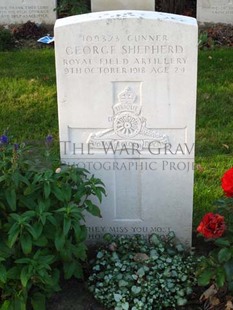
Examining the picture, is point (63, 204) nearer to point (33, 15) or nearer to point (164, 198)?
point (164, 198)

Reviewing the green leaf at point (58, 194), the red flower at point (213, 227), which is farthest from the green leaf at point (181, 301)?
the green leaf at point (58, 194)

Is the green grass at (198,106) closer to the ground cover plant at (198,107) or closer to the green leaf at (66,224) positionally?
the ground cover plant at (198,107)

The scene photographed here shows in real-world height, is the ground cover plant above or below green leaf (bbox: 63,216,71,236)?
above

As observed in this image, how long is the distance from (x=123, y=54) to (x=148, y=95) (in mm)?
277

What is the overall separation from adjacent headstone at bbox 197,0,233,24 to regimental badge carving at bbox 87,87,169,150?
218 inches

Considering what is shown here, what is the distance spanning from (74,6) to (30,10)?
68 centimetres

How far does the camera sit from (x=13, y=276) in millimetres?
3111

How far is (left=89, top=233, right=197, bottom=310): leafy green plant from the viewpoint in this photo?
3424mm

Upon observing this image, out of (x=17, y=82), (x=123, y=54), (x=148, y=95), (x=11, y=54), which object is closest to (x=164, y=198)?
(x=148, y=95)

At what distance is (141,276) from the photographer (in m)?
3.47

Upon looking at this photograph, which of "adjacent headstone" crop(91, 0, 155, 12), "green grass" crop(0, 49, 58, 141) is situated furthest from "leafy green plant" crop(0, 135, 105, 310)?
"adjacent headstone" crop(91, 0, 155, 12)

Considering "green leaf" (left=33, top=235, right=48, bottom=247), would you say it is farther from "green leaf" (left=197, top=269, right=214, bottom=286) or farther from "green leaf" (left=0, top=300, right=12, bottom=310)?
"green leaf" (left=197, top=269, right=214, bottom=286)

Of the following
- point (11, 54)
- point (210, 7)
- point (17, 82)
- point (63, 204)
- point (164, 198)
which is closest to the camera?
point (63, 204)

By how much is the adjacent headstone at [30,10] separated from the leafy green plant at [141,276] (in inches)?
227
